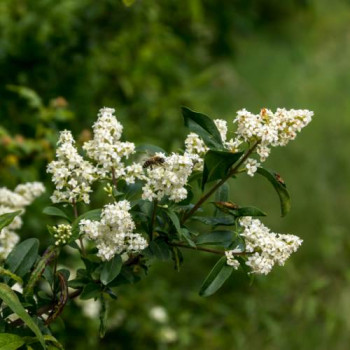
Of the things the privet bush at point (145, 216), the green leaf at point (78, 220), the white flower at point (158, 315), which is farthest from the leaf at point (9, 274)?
the white flower at point (158, 315)

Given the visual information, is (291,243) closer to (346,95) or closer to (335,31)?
(346,95)

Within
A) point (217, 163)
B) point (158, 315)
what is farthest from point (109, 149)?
point (158, 315)

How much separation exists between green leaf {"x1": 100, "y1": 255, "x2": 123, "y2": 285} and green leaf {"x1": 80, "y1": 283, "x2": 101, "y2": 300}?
75 millimetres

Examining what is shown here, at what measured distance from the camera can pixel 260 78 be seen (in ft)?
12.1

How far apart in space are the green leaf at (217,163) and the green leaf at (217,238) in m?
0.12

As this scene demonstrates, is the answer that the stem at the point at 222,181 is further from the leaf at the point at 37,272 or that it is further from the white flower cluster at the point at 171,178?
the leaf at the point at 37,272

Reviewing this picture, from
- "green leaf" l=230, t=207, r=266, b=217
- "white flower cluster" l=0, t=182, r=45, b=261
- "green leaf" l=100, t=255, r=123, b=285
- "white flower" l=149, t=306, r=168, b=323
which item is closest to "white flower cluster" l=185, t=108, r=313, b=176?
"green leaf" l=230, t=207, r=266, b=217

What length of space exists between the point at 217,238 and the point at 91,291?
246mm

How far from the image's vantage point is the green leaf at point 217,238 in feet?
3.78

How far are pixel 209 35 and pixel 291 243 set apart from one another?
8.07ft

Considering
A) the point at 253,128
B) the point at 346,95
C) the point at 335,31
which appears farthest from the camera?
the point at 335,31

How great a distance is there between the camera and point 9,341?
1030mm

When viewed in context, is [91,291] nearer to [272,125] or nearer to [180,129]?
[272,125]

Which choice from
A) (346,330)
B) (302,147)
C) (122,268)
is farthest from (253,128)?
(302,147)
